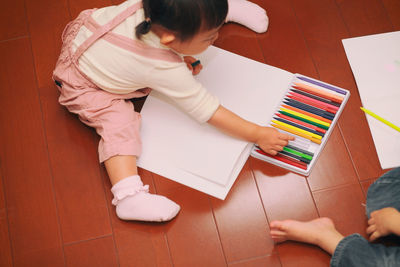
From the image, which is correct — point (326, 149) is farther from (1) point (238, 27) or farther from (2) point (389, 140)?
(1) point (238, 27)

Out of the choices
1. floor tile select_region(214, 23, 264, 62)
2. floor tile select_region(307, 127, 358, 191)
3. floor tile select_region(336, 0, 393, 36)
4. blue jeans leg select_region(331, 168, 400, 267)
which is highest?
floor tile select_region(336, 0, 393, 36)

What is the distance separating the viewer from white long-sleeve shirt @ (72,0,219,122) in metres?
0.77

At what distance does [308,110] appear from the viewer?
0.92 metres

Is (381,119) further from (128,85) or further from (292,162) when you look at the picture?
(128,85)

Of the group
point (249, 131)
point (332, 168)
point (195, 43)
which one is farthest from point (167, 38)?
point (332, 168)

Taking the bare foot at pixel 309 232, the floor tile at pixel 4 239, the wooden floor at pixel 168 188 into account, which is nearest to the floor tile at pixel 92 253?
the wooden floor at pixel 168 188

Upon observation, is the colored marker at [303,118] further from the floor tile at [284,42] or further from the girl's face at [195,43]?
the girl's face at [195,43]

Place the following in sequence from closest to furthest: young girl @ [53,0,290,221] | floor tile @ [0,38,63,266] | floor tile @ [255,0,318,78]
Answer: young girl @ [53,0,290,221] → floor tile @ [0,38,63,266] → floor tile @ [255,0,318,78]

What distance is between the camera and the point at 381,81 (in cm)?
96

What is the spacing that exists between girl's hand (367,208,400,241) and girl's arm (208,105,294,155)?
241 millimetres

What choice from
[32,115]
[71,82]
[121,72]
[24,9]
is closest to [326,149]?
[121,72]

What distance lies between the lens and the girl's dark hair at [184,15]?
654 mm

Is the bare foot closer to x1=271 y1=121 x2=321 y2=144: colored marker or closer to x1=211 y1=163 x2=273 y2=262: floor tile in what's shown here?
x1=211 y1=163 x2=273 y2=262: floor tile

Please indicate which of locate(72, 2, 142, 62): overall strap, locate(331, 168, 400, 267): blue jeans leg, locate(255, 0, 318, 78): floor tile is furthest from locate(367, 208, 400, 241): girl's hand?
locate(72, 2, 142, 62): overall strap
